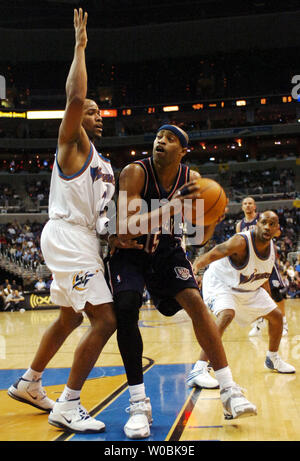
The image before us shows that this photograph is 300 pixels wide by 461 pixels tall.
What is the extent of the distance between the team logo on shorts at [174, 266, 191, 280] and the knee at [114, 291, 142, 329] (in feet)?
1.19

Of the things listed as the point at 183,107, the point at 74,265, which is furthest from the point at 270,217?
the point at 183,107

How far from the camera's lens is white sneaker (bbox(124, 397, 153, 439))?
2.87m

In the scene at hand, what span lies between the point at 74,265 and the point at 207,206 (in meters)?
0.95

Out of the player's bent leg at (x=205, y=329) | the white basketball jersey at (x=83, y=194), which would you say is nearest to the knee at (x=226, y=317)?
the player's bent leg at (x=205, y=329)

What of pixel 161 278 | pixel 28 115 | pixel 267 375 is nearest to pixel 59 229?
pixel 161 278

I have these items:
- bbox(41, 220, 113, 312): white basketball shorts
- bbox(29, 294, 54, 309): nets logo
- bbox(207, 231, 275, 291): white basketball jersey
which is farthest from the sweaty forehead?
bbox(29, 294, 54, 309): nets logo

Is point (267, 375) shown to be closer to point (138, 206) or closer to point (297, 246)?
point (138, 206)

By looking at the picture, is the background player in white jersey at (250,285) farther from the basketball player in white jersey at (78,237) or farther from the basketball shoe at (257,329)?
the basketball shoe at (257,329)

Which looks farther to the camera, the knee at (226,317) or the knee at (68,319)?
the knee at (226,317)

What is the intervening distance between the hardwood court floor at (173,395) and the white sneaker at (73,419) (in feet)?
0.17

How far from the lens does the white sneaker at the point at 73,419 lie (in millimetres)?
3043

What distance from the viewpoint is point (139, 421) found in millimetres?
2949

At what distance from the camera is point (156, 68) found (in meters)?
34.1
